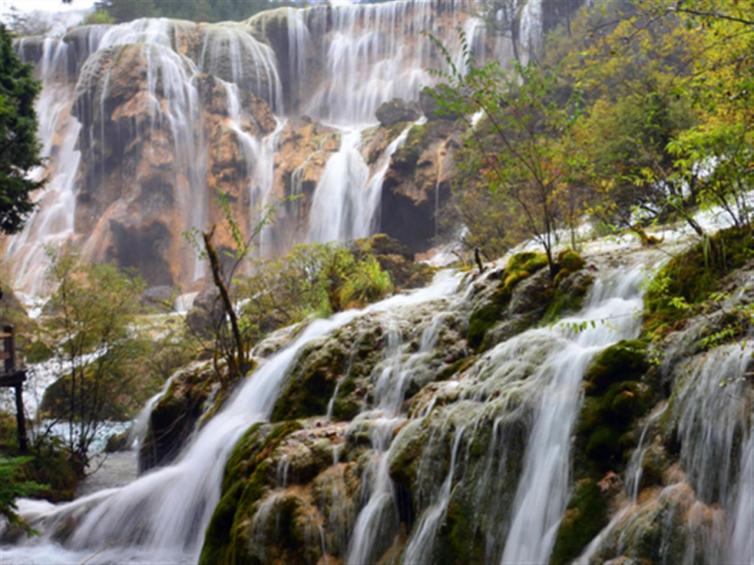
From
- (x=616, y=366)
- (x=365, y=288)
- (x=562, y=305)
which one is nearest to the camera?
(x=616, y=366)

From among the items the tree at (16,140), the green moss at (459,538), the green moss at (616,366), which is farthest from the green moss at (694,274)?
the tree at (16,140)

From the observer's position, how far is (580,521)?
219 inches

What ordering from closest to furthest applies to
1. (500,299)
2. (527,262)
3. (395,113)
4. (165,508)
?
(500,299) → (165,508) → (527,262) → (395,113)

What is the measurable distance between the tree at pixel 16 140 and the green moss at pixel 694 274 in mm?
14363

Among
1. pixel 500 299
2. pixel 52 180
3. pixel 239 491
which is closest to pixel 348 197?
pixel 52 180

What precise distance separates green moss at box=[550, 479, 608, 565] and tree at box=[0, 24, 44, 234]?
14773 millimetres

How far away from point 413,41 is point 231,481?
40.2 m

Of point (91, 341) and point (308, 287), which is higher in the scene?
point (308, 287)

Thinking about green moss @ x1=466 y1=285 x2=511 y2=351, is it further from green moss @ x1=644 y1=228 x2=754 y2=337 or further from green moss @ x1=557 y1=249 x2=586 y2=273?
green moss @ x1=644 y1=228 x2=754 y2=337

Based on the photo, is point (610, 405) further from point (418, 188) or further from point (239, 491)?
point (418, 188)

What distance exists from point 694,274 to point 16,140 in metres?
15.8

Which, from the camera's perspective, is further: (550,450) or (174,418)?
(174,418)

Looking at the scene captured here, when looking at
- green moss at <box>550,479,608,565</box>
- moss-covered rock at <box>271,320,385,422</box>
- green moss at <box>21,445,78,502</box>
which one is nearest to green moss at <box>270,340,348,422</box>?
moss-covered rock at <box>271,320,385,422</box>

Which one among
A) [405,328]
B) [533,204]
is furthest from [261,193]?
[405,328]
